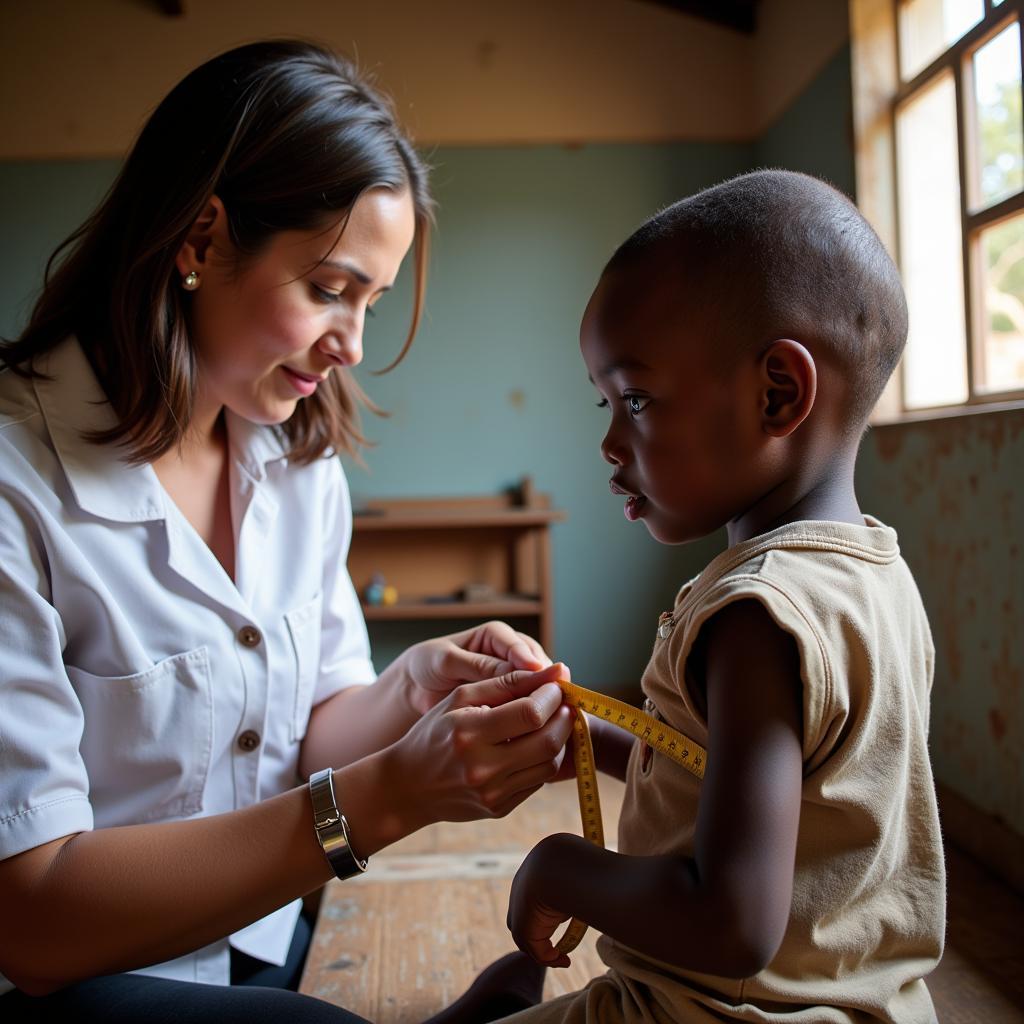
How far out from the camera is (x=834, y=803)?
0.92 meters

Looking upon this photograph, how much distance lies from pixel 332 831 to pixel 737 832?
0.55 m

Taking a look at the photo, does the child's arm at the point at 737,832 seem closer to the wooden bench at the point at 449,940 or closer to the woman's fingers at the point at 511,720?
the woman's fingers at the point at 511,720

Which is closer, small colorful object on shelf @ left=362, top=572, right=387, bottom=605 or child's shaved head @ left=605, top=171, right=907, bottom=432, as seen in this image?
child's shaved head @ left=605, top=171, right=907, bottom=432

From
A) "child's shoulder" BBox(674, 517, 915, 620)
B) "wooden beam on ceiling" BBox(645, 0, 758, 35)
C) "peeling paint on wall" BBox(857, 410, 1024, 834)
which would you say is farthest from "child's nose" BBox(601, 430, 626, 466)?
"wooden beam on ceiling" BBox(645, 0, 758, 35)

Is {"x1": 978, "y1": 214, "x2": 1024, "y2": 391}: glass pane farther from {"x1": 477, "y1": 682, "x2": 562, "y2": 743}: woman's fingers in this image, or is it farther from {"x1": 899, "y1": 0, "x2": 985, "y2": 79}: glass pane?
{"x1": 477, "y1": 682, "x2": 562, "y2": 743}: woman's fingers

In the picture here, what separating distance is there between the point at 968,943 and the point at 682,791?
1.52 m

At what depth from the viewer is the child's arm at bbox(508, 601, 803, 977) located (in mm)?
822

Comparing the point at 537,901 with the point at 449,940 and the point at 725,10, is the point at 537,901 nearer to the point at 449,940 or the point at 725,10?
the point at 449,940

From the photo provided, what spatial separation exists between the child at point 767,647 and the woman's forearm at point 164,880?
0.27 metres

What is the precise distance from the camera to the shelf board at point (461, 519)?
195 inches

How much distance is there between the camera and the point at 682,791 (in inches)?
39.9

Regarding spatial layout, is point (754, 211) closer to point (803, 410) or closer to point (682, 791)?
point (803, 410)

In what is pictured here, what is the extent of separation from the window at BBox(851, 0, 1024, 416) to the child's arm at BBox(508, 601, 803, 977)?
2.56m

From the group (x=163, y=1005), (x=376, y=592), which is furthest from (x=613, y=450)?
(x=376, y=592)
